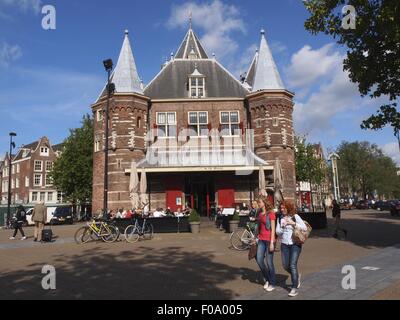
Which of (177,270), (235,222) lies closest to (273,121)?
(235,222)

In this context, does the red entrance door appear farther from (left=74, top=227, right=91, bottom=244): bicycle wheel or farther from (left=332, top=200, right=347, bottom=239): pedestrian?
(left=332, top=200, right=347, bottom=239): pedestrian

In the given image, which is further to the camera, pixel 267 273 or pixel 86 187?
pixel 86 187

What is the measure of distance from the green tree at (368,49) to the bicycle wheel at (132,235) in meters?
9.79

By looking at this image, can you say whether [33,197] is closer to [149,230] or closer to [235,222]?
[149,230]

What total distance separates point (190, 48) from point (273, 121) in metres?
11.4

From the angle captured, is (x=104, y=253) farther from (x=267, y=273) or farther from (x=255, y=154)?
(x=255, y=154)

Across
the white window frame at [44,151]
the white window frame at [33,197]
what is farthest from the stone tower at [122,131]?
the white window frame at [44,151]

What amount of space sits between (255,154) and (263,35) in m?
9.65

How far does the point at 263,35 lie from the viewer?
29875mm

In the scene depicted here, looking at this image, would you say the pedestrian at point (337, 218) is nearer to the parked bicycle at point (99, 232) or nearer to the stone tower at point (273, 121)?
the parked bicycle at point (99, 232)

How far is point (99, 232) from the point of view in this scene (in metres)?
15.5
